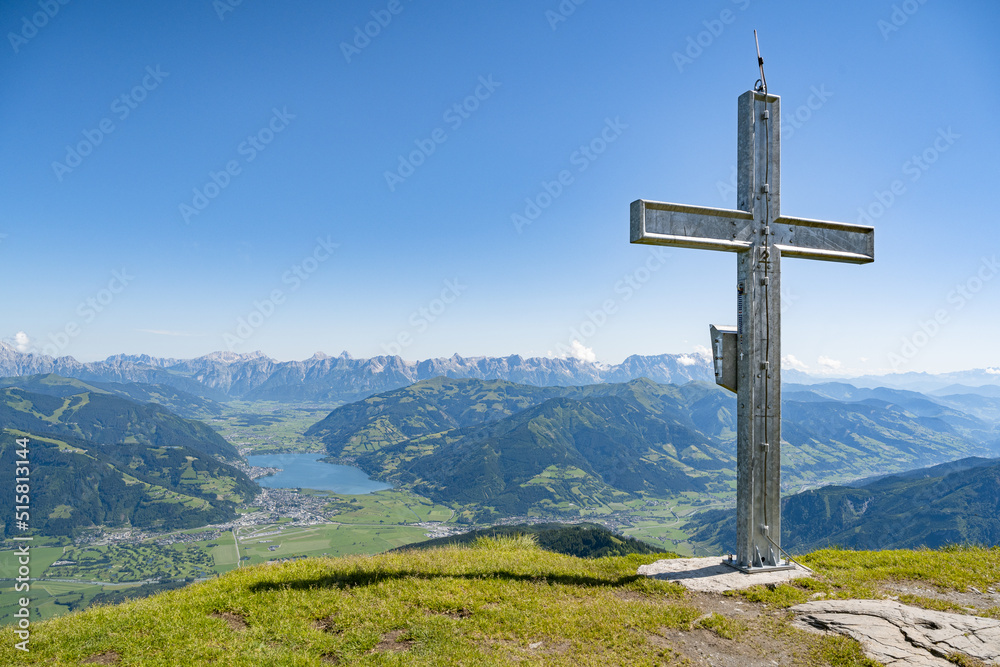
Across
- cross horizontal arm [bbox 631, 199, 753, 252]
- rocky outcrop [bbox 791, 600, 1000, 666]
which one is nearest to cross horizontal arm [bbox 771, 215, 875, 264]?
cross horizontal arm [bbox 631, 199, 753, 252]

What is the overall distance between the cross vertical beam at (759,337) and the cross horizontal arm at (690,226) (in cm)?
33

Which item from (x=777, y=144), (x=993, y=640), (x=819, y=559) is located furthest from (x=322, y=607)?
(x=777, y=144)

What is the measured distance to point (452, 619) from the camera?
7.04 m

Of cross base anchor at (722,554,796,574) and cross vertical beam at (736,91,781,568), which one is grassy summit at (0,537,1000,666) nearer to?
cross base anchor at (722,554,796,574)

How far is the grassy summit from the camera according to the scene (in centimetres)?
610

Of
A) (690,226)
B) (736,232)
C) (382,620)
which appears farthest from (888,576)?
(382,620)

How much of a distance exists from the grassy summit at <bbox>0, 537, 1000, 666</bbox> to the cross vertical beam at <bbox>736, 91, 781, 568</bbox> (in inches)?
49.7

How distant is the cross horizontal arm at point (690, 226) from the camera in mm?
8891

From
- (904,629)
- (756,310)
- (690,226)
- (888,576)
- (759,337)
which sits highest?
(690,226)

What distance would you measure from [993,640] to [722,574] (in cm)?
369

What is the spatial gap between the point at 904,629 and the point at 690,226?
23.1ft

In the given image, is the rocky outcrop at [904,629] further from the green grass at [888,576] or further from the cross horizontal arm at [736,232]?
the cross horizontal arm at [736,232]

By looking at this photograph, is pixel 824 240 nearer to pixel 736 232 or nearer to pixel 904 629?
pixel 736 232

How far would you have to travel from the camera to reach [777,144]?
998 centimetres
